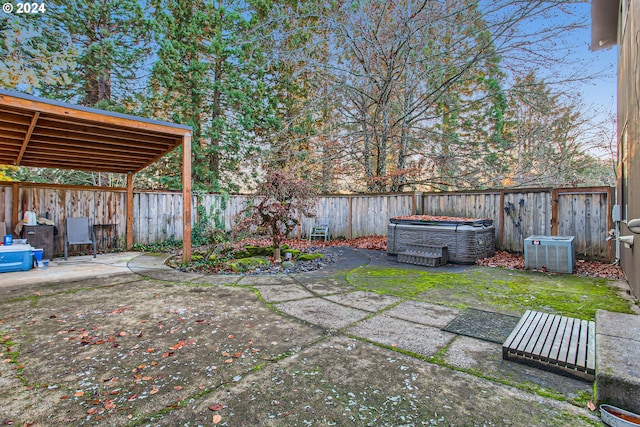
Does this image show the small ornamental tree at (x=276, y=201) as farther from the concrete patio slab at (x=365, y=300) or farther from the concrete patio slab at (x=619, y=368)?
the concrete patio slab at (x=619, y=368)

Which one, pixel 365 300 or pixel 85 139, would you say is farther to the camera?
pixel 85 139

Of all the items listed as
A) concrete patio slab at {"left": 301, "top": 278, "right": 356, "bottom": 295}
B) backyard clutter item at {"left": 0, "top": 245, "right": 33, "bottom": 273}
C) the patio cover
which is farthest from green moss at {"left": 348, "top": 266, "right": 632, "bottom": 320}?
backyard clutter item at {"left": 0, "top": 245, "right": 33, "bottom": 273}

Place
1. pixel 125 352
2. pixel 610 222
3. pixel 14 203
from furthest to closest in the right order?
pixel 14 203
pixel 610 222
pixel 125 352

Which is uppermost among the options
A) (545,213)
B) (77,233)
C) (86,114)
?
(86,114)

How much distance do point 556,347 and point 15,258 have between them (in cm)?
748

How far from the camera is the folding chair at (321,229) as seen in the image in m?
9.26

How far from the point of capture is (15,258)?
514 cm

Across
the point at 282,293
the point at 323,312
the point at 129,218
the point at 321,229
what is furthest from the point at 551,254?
the point at 129,218

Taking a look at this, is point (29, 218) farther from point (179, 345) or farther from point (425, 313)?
point (425, 313)

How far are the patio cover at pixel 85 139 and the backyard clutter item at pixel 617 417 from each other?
569 centimetres

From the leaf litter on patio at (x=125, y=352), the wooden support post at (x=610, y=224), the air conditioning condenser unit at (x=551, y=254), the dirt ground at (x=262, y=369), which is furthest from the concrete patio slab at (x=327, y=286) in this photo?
the wooden support post at (x=610, y=224)

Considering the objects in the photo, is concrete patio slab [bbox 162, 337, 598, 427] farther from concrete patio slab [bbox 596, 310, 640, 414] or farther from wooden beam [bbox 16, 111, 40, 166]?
wooden beam [bbox 16, 111, 40, 166]

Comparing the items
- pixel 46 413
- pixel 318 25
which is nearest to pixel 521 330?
Answer: pixel 46 413

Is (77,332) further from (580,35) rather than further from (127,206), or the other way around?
(580,35)
